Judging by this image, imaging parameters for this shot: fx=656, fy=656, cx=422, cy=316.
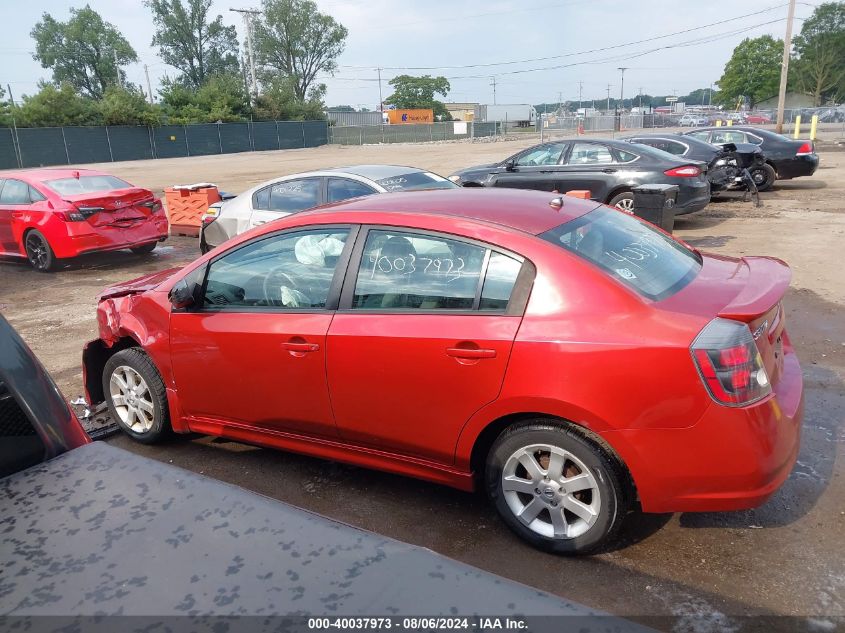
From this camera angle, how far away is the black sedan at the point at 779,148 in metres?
15.6

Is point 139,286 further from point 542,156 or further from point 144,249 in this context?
point 542,156

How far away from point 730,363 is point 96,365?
4.18 metres

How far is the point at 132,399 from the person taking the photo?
4.34 metres

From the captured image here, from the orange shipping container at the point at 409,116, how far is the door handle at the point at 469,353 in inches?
3348

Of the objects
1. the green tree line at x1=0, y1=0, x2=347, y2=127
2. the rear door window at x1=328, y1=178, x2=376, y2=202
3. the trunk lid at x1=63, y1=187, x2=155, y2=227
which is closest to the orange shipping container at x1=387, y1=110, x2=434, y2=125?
the green tree line at x1=0, y1=0, x2=347, y2=127

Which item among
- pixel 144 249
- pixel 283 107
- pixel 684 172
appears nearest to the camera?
pixel 684 172

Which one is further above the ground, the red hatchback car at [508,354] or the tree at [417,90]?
the tree at [417,90]

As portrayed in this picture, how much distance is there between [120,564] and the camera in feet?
4.45

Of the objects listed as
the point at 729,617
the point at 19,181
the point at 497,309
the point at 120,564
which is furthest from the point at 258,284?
the point at 19,181

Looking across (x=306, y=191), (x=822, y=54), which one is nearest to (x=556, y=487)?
(x=306, y=191)

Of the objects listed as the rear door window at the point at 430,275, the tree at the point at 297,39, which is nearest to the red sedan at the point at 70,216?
the rear door window at the point at 430,275

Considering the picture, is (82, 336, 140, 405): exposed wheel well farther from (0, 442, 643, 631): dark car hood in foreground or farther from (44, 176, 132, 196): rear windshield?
(44, 176, 132, 196): rear windshield

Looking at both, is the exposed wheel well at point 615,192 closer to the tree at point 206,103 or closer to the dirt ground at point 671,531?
the dirt ground at point 671,531

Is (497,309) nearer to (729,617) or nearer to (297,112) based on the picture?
(729,617)
